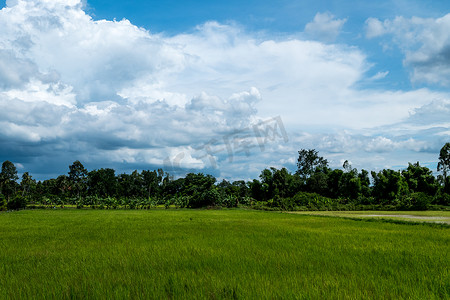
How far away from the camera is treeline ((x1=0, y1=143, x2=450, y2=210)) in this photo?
125 ft

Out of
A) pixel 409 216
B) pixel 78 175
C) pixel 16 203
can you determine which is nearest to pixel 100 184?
pixel 78 175

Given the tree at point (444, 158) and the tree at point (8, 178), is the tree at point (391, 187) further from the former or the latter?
the tree at point (8, 178)

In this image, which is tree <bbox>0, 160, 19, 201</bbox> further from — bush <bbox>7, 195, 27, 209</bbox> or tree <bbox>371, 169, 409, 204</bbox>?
tree <bbox>371, 169, 409, 204</bbox>

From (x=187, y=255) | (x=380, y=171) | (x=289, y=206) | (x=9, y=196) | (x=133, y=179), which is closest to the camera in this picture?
(x=187, y=255)

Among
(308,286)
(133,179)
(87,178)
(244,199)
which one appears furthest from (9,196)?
(308,286)

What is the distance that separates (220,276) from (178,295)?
103 cm

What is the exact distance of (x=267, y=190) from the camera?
51531mm

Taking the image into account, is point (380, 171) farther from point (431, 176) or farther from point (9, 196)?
point (9, 196)

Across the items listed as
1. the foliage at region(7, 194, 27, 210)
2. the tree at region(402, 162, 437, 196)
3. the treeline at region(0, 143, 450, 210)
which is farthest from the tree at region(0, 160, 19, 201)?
the tree at region(402, 162, 437, 196)

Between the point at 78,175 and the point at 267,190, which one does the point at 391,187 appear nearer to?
the point at 267,190

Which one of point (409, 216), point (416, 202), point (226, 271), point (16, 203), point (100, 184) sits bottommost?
point (409, 216)

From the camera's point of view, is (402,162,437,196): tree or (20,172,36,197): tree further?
(20,172,36,197): tree

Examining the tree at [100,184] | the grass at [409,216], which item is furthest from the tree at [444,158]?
the tree at [100,184]

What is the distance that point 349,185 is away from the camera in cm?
4525
